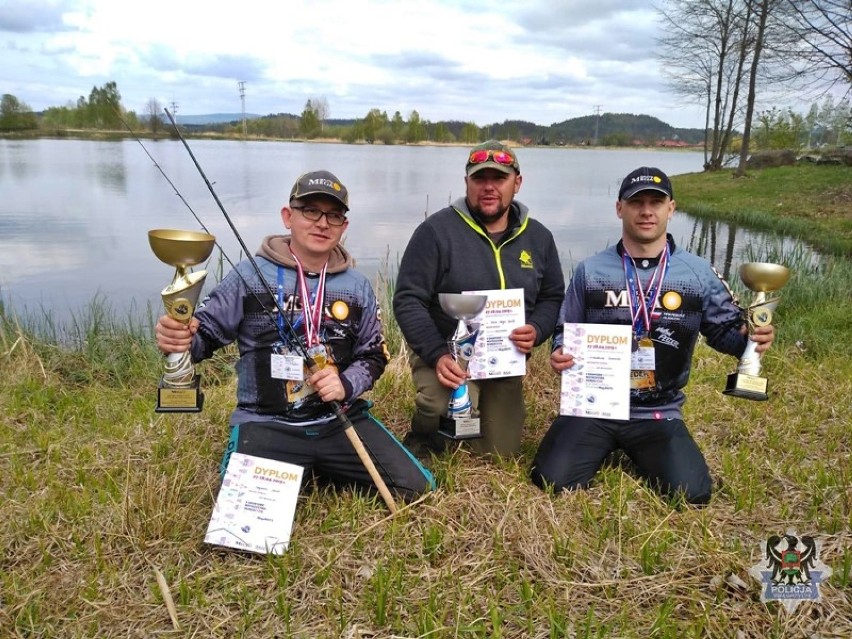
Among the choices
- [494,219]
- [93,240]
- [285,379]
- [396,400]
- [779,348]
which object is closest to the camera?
[285,379]

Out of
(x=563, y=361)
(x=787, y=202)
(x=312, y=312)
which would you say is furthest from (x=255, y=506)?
(x=787, y=202)

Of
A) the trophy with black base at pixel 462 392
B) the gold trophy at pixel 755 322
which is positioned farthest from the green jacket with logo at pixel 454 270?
the gold trophy at pixel 755 322

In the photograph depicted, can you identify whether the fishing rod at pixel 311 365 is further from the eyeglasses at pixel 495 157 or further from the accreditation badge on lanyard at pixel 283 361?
the eyeglasses at pixel 495 157

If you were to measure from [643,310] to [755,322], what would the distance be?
18.4 inches

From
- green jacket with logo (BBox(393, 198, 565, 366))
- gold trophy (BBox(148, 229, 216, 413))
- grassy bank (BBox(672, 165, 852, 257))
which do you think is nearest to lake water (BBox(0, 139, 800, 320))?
grassy bank (BBox(672, 165, 852, 257))

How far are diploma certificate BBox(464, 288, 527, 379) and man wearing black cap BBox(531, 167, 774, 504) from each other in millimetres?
219

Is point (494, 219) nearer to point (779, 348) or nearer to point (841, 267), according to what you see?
point (779, 348)

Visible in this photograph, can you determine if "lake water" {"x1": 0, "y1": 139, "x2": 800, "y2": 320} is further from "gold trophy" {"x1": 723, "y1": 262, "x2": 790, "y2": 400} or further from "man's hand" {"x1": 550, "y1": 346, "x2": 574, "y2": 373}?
"gold trophy" {"x1": 723, "y1": 262, "x2": 790, "y2": 400}

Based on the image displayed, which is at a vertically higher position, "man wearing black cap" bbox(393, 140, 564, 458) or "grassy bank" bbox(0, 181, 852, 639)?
"man wearing black cap" bbox(393, 140, 564, 458)

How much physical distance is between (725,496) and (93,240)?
36.9ft

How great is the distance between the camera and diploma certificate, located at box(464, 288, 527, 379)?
10.1 feet

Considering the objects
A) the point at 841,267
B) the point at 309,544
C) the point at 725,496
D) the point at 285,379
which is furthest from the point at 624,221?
the point at 841,267

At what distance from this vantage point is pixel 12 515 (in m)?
2.54

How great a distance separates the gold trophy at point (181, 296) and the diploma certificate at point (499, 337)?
4.21 feet
